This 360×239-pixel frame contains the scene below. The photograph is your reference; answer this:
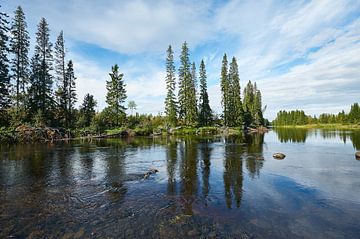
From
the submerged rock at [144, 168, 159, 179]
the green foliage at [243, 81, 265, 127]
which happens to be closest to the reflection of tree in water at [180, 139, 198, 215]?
the submerged rock at [144, 168, 159, 179]

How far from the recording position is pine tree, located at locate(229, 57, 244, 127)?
62.9 meters

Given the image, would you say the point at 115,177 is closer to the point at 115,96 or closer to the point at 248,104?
the point at 115,96

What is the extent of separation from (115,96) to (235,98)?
34.4 meters

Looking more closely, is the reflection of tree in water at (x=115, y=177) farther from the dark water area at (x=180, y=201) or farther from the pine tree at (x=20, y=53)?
the pine tree at (x=20, y=53)

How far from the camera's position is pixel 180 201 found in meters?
8.47

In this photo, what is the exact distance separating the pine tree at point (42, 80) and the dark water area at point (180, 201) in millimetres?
25415

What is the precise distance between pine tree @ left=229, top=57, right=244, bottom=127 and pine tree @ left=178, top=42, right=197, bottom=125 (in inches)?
468

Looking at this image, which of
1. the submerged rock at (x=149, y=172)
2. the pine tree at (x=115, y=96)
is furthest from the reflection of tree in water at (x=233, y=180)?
the pine tree at (x=115, y=96)

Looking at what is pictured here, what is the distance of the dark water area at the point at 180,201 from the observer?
6.20 metres

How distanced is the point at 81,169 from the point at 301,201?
474 inches

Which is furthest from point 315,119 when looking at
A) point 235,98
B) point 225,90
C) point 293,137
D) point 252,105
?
point 293,137

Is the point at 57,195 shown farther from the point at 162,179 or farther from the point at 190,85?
the point at 190,85

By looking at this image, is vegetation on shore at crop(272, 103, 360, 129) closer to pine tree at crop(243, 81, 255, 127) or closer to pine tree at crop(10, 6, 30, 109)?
pine tree at crop(243, 81, 255, 127)

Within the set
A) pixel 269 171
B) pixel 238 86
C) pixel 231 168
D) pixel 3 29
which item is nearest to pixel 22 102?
pixel 3 29
